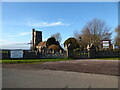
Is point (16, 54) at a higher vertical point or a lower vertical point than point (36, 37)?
lower

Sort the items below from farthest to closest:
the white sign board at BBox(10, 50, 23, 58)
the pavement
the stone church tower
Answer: the stone church tower, the white sign board at BBox(10, 50, 23, 58), the pavement

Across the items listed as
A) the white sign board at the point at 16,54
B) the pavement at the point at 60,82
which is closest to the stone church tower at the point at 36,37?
the white sign board at the point at 16,54

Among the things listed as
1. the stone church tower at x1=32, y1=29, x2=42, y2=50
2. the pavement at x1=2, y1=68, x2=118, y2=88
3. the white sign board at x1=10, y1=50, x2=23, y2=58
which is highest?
the stone church tower at x1=32, y1=29, x2=42, y2=50

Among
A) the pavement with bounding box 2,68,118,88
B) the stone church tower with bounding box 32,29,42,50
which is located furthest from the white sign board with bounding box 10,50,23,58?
the stone church tower with bounding box 32,29,42,50

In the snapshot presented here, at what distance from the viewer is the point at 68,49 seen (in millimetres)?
29453

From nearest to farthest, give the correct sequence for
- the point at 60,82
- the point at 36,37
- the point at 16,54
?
the point at 60,82 → the point at 16,54 → the point at 36,37

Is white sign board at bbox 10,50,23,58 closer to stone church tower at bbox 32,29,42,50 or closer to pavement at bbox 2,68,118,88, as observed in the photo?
pavement at bbox 2,68,118,88

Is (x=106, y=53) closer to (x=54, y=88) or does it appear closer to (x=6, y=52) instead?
(x=6, y=52)

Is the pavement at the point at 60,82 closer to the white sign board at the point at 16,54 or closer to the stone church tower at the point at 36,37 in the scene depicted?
the white sign board at the point at 16,54

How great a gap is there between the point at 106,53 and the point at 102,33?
66.1ft

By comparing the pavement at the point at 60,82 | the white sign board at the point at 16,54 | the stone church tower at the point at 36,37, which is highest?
the stone church tower at the point at 36,37

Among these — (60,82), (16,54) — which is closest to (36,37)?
(16,54)

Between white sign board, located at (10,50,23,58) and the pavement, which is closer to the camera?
the pavement

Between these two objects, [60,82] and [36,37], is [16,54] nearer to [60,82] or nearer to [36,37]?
[60,82]
